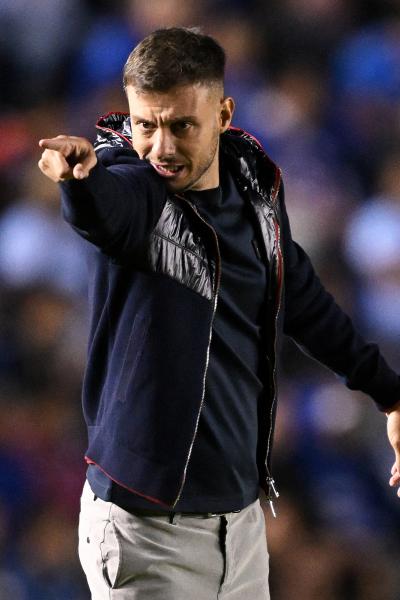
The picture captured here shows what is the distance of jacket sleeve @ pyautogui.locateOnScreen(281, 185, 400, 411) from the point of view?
1.08 metres

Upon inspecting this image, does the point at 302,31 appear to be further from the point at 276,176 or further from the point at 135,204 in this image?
the point at 135,204

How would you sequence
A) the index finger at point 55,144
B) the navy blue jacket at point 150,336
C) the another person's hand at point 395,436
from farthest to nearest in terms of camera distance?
the another person's hand at point 395,436 < the navy blue jacket at point 150,336 < the index finger at point 55,144

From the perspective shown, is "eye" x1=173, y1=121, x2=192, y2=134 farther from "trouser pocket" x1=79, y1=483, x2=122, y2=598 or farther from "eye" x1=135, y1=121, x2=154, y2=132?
"trouser pocket" x1=79, y1=483, x2=122, y2=598

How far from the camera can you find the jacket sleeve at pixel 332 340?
1075 mm

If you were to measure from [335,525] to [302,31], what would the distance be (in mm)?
778

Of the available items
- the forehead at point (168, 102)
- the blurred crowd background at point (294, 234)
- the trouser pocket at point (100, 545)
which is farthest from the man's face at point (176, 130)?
the blurred crowd background at point (294, 234)

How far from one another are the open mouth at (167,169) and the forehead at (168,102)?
45 mm

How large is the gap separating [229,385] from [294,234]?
589 mm

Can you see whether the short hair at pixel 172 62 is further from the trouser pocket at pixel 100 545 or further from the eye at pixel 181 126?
the trouser pocket at pixel 100 545

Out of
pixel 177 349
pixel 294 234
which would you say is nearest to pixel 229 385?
pixel 177 349

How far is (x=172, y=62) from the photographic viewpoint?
0.84 metres

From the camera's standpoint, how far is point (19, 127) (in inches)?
56.2

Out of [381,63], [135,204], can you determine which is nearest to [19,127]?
[381,63]

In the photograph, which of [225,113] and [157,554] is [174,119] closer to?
[225,113]
